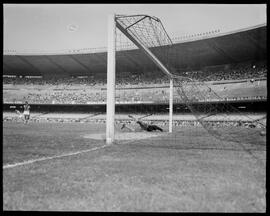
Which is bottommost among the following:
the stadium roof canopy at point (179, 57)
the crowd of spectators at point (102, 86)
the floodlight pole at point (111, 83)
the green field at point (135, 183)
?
the green field at point (135, 183)

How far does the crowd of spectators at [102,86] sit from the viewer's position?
43791mm

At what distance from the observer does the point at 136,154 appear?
9.72 m

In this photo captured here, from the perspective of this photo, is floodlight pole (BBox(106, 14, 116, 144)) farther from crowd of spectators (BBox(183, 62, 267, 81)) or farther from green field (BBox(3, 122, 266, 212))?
crowd of spectators (BBox(183, 62, 267, 81))

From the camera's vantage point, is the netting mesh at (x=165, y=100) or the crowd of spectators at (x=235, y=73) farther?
the crowd of spectators at (x=235, y=73)

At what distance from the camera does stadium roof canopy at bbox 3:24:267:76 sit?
38.5m

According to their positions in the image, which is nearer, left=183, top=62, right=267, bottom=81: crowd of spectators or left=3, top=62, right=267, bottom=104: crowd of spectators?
left=183, top=62, right=267, bottom=81: crowd of spectators

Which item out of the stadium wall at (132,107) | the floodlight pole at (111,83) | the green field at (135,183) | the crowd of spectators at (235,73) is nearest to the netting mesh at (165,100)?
the stadium wall at (132,107)

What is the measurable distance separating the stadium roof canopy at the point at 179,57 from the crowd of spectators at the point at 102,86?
4.38 feet

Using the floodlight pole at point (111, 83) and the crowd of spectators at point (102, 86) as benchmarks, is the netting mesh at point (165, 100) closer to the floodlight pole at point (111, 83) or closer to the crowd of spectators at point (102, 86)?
the crowd of spectators at point (102, 86)

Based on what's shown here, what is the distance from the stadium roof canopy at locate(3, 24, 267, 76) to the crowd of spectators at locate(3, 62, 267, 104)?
1336 mm

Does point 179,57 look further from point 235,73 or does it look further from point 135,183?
point 135,183

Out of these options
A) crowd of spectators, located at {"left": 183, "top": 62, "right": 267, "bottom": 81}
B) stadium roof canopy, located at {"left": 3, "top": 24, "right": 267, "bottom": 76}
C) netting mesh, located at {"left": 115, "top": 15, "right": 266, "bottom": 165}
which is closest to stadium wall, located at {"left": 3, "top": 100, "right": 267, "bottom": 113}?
netting mesh, located at {"left": 115, "top": 15, "right": 266, "bottom": 165}

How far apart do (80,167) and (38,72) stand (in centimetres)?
5775

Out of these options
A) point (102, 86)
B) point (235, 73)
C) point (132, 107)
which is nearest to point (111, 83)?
point (235, 73)
